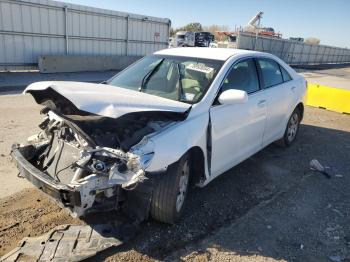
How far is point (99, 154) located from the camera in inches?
118

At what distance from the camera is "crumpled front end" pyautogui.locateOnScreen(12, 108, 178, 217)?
288 cm

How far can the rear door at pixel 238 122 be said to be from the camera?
3.96m

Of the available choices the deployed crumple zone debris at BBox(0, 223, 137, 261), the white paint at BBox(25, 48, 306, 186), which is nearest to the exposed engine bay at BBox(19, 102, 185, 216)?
the white paint at BBox(25, 48, 306, 186)

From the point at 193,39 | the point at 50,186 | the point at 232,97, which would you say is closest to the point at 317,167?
the point at 232,97

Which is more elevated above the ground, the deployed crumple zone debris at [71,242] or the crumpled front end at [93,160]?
the crumpled front end at [93,160]

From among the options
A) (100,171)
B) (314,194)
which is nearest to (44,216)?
(100,171)

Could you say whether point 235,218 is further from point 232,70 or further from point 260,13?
point 260,13

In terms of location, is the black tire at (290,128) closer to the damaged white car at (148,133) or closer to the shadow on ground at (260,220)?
the shadow on ground at (260,220)

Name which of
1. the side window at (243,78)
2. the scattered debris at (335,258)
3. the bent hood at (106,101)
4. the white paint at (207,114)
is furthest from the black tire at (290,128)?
the bent hood at (106,101)

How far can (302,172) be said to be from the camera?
Result: 5.41m

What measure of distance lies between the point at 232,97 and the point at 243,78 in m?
0.88

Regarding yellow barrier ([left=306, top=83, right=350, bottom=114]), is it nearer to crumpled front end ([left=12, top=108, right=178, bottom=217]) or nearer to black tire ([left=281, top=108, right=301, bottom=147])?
black tire ([left=281, top=108, right=301, bottom=147])

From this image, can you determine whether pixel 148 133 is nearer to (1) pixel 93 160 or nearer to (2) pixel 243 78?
(1) pixel 93 160

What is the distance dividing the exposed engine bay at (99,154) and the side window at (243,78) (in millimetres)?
1134
